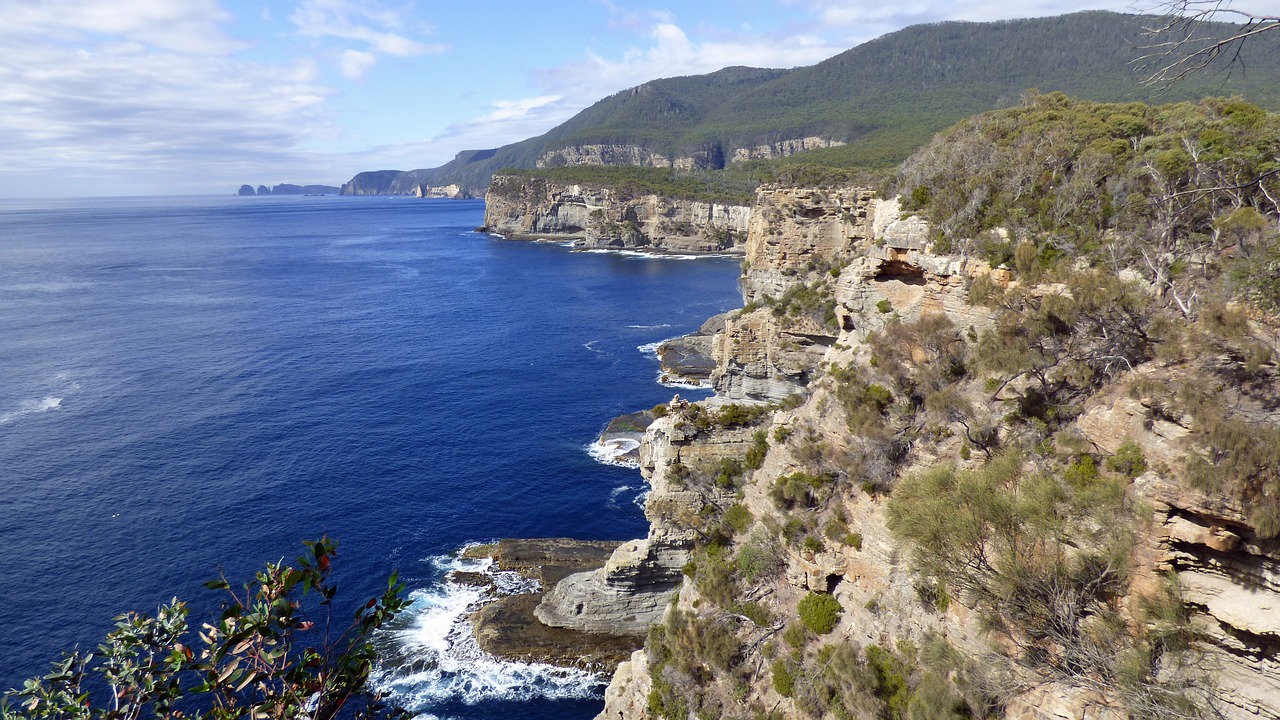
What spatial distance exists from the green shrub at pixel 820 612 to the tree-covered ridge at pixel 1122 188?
10.1 metres

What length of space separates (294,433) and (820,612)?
47.2 meters

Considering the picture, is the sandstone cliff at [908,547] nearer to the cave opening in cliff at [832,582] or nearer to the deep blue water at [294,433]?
the cave opening in cliff at [832,582]

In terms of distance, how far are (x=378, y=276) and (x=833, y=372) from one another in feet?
395

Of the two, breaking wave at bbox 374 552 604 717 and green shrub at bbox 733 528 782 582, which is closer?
green shrub at bbox 733 528 782 582

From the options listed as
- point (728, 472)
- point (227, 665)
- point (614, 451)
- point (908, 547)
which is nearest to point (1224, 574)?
point (908, 547)

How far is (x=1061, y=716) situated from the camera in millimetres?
11984

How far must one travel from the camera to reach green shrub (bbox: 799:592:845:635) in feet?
56.5

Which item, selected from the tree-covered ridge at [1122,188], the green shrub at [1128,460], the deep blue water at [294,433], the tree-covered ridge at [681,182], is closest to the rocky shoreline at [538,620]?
the deep blue water at [294,433]

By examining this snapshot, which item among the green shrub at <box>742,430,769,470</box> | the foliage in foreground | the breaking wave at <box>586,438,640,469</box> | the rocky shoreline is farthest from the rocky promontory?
the breaking wave at <box>586,438,640,469</box>

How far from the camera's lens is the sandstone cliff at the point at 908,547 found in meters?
10.9

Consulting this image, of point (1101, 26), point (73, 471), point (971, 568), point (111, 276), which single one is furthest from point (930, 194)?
point (1101, 26)

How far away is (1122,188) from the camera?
61.7 feet

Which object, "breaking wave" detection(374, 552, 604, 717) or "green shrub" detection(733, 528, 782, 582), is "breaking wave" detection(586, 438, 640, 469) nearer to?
"breaking wave" detection(374, 552, 604, 717)

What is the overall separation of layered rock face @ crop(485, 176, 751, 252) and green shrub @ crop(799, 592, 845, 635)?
453 ft
